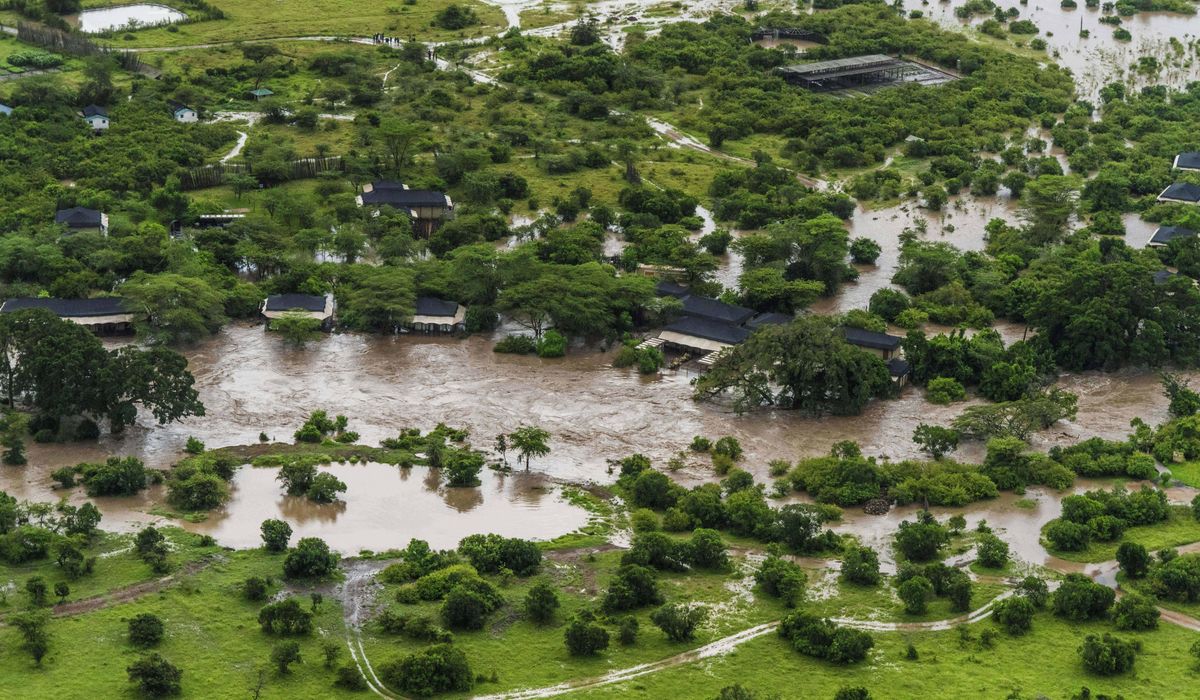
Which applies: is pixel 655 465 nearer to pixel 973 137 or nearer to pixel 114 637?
pixel 114 637

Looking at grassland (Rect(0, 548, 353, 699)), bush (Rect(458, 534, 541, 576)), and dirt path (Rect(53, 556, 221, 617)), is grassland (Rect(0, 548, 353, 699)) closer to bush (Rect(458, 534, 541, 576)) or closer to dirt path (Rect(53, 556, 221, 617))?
dirt path (Rect(53, 556, 221, 617))

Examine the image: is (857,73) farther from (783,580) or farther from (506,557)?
(506,557)

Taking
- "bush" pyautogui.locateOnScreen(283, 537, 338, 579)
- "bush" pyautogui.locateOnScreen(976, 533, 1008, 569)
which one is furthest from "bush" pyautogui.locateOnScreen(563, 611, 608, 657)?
"bush" pyautogui.locateOnScreen(976, 533, 1008, 569)

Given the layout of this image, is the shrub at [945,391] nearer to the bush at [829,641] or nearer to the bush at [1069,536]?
the bush at [1069,536]

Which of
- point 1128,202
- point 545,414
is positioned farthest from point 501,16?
point 545,414

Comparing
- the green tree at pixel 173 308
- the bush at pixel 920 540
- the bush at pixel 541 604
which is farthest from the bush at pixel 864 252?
the bush at pixel 541 604
